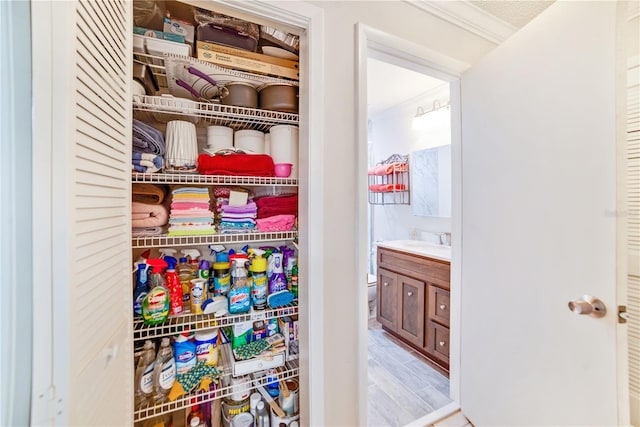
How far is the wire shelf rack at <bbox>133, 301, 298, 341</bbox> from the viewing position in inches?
33.4

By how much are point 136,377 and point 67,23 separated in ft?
3.51

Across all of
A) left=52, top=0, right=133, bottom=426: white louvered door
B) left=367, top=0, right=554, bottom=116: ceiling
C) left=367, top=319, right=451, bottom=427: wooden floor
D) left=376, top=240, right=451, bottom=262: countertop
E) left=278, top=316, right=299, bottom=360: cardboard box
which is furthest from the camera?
left=376, top=240, right=451, bottom=262: countertop

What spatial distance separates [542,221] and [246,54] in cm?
137

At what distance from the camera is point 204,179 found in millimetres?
912

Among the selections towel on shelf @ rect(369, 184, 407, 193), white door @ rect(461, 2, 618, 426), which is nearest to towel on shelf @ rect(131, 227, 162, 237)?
white door @ rect(461, 2, 618, 426)

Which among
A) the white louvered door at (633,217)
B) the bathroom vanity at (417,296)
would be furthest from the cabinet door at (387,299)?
the white louvered door at (633,217)

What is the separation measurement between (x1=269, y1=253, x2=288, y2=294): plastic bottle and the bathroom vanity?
120 centimetres

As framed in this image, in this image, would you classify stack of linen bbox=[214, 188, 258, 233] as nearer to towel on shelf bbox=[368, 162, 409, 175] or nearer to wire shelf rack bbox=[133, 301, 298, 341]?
wire shelf rack bbox=[133, 301, 298, 341]

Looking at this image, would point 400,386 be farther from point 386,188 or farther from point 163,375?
point 386,188

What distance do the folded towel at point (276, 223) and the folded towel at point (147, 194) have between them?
41cm

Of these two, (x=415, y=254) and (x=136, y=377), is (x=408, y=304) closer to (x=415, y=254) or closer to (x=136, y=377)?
(x=415, y=254)

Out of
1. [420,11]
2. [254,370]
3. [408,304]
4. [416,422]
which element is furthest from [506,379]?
[420,11]

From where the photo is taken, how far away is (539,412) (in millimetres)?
934

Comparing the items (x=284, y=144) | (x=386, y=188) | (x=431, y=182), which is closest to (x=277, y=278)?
(x=284, y=144)
